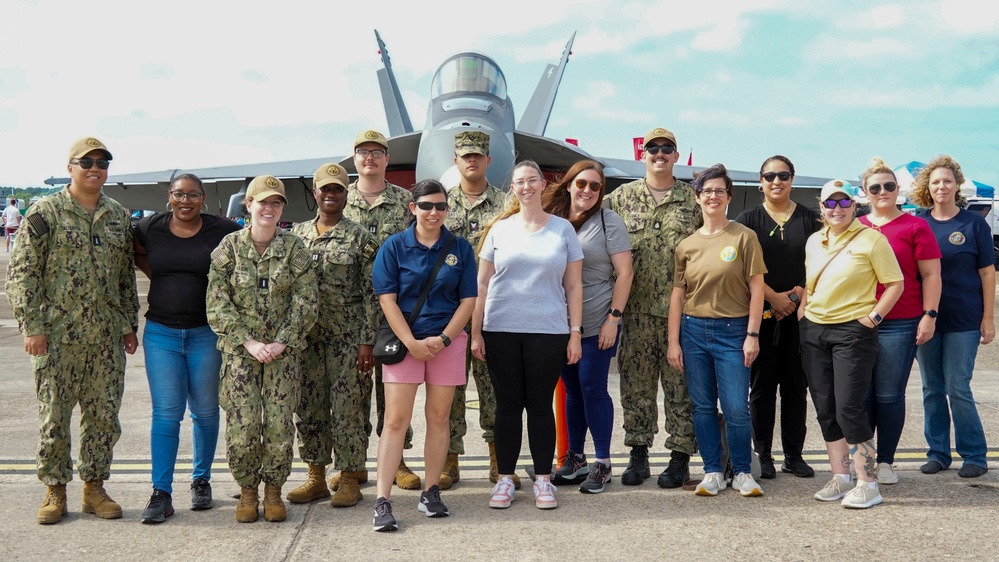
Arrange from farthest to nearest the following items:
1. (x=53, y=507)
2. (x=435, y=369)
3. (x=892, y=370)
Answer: (x=892, y=370), (x=435, y=369), (x=53, y=507)

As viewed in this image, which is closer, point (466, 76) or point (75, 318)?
point (75, 318)

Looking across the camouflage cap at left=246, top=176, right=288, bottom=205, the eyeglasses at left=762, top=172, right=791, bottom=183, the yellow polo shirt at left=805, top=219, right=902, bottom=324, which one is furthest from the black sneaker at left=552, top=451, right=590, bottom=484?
the camouflage cap at left=246, top=176, right=288, bottom=205

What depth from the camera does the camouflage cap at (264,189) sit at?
386 cm

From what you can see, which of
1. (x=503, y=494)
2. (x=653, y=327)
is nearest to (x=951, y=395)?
(x=653, y=327)

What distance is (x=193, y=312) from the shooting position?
3953 mm

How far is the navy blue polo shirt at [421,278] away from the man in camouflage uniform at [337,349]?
338 mm

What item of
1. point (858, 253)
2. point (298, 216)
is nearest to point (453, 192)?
point (858, 253)

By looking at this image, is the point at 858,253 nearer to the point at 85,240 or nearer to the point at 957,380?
the point at 957,380

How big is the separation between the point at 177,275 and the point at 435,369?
147 cm

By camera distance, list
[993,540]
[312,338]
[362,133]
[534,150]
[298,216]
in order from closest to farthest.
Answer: [993,540]
[312,338]
[362,133]
[534,150]
[298,216]

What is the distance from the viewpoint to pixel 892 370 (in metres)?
4.29

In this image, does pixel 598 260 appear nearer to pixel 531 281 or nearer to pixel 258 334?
pixel 531 281

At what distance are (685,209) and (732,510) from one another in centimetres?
179

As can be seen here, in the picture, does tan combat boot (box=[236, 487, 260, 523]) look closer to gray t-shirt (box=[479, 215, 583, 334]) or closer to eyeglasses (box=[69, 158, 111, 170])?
gray t-shirt (box=[479, 215, 583, 334])
